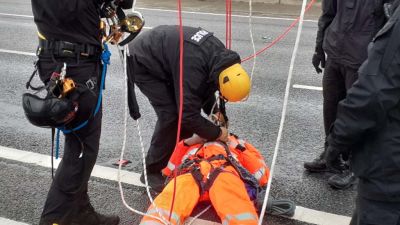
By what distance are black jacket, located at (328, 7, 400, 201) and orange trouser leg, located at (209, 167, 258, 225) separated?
876mm

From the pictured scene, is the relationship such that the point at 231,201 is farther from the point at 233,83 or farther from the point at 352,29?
the point at 352,29

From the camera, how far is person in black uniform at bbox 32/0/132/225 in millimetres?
2537

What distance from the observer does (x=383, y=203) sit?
211 cm

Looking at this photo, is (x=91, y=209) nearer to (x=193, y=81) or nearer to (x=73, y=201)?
(x=73, y=201)

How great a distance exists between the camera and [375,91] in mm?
1899

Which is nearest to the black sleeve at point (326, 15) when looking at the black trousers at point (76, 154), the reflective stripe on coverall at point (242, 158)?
the reflective stripe on coverall at point (242, 158)

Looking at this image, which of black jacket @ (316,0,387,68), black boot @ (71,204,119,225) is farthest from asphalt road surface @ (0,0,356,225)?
black jacket @ (316,0,387,68)

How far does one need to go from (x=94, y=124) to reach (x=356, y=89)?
4.99ft

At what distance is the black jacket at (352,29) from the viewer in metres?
3.28

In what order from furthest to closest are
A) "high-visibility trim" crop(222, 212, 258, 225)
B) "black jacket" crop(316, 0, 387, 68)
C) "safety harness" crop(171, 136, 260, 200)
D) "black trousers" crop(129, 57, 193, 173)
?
"black trousers" crop(129, 57, 193, 173)
"black jacket" crop(316, 0, 387, 68)
"safety harness" crop(171, 136, 260, 200)
"high-visibility trim" crop(222, 212, 258, 225)

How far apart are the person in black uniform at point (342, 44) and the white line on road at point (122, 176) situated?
426 mm

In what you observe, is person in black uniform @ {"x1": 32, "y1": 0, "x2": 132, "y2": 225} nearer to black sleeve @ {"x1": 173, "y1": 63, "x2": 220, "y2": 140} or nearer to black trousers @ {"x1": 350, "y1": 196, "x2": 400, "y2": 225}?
black sleeve @ {"x1": 173, "y1": 63, "x2": 220, "y2": 140}

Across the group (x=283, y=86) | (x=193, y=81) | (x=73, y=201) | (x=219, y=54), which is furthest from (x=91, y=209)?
(x=283, y=86)

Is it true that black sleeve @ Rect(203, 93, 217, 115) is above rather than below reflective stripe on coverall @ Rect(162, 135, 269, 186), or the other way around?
above
